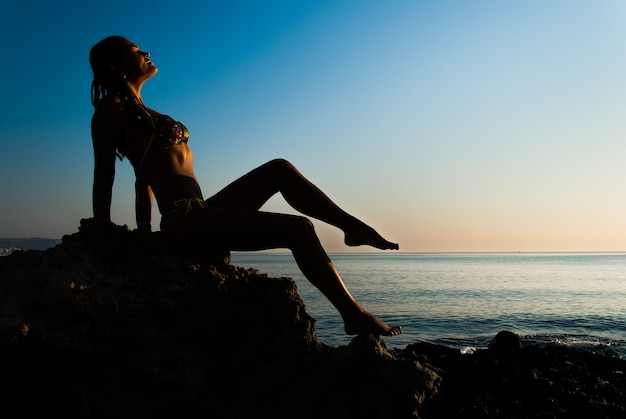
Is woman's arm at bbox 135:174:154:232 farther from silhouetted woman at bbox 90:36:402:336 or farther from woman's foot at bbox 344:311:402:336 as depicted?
woman's foot at bbox 344:311:402:336

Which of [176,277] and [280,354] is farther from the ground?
[176,277]

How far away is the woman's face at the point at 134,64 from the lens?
14.0 feet

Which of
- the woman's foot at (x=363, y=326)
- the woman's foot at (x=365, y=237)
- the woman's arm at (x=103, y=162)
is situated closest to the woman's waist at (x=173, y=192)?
the woman's arm at (x=103, y=162)

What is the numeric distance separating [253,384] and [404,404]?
1070 millimetres

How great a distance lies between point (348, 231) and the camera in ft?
13.9

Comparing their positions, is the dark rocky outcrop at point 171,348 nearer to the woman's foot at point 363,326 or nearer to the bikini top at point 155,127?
the woman's foot at point 363,326

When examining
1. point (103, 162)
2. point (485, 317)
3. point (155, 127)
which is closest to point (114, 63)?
point (155, 127)

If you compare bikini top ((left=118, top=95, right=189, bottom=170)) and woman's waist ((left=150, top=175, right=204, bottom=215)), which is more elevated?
bikini top ((left=118, top=95, right=189, bottom=170))

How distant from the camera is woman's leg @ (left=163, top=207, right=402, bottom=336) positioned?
3.62 meters

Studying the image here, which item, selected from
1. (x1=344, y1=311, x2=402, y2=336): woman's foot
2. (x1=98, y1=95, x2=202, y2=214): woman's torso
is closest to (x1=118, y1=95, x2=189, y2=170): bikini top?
(x1=98, y1=95, x2=202, y2=214): woman's torso

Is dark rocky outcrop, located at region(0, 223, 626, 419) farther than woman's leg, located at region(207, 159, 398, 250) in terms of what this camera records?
No

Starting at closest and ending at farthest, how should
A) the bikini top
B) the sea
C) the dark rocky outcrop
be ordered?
the dark rocky outcrop
the bikini top
the sea

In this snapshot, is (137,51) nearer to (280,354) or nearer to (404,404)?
(280,354)

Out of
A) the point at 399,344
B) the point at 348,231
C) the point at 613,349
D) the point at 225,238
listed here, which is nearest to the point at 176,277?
the point at 225,238
